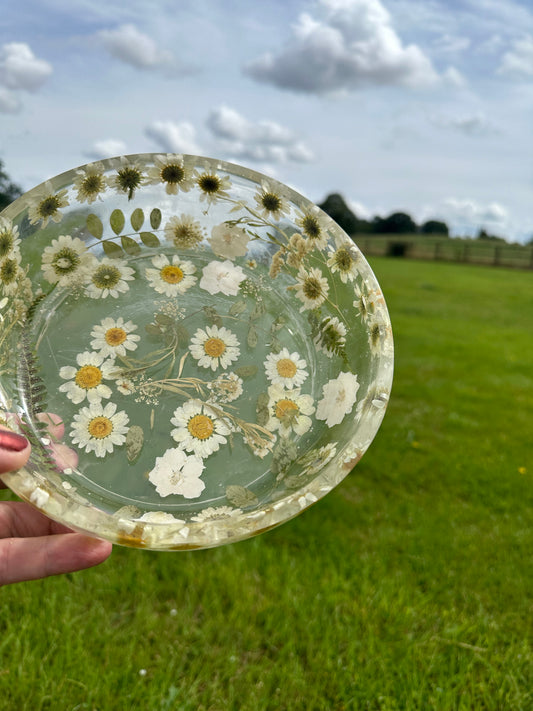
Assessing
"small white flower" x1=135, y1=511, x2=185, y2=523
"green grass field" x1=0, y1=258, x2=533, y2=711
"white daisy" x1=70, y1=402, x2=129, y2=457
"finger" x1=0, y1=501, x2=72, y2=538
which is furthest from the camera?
"green grass field" x1=0, y1=258, x2=533, y2=711

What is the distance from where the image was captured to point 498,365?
563cm

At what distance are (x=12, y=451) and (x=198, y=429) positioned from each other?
1.50 feet

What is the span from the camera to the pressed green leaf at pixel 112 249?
1429mm

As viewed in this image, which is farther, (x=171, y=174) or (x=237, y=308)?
(x=237, y=308)

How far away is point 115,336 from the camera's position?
57.6 inches

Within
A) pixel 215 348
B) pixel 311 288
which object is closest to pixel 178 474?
pixel 215 348

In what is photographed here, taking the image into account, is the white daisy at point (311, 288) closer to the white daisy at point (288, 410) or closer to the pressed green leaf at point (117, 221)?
the white daisy at point (288, 410)

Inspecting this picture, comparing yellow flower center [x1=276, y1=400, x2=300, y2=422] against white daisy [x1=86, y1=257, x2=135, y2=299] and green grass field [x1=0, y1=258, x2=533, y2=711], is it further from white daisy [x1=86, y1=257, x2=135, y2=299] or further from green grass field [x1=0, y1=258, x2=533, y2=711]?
green grass field [x1=0, y1=258, x2=533, y2=711]

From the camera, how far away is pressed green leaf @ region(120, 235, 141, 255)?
1438 millimetres

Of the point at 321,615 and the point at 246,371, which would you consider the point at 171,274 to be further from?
the point at 321,615

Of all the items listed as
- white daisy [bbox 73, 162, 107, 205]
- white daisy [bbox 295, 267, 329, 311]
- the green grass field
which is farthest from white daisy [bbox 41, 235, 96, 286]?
the green grass field

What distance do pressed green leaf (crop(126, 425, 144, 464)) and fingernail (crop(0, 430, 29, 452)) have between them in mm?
280

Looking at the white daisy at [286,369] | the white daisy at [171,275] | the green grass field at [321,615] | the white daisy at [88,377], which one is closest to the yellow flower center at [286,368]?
the white daisy at [286,369]

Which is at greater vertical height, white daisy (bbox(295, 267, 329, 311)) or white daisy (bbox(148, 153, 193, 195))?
white daisy (bbox(148, 153, 193, 195))
